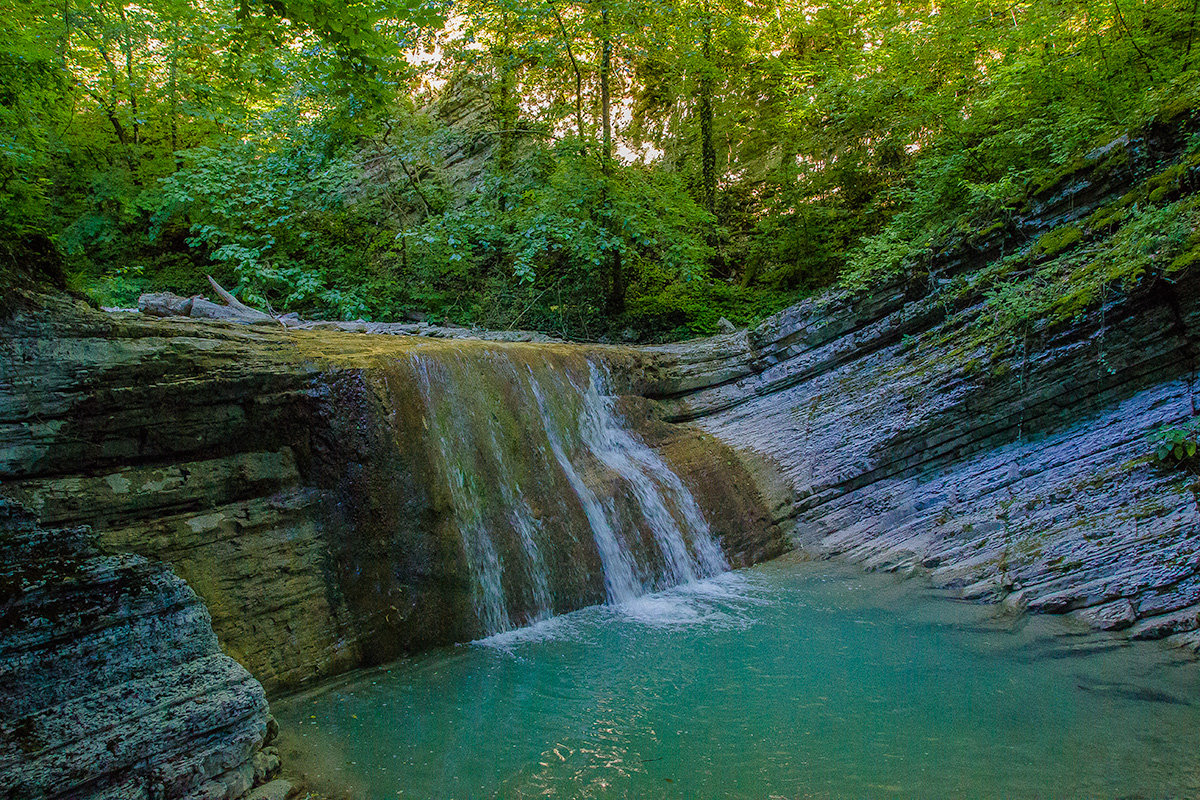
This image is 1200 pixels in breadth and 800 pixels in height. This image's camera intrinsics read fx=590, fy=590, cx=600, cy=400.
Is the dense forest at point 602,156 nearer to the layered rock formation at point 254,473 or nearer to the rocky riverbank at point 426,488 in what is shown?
the rocky riverbank at point 426,488

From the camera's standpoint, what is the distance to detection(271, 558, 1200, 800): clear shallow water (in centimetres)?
302

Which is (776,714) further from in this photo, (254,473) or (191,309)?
(191,309)

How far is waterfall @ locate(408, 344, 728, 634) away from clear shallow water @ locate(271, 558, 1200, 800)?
64 cm

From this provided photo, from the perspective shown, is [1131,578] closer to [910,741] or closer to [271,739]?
[910,741]

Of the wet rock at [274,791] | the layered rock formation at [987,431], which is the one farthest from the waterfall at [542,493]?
the wet rock at [274,791]

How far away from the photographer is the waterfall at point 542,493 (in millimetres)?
5688

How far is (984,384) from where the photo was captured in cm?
660

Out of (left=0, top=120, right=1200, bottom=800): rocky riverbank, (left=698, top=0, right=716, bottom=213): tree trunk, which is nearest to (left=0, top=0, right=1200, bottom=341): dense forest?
(left=698, top=0, right=716, bottom=213): tree trunk

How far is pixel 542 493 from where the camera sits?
251 inches

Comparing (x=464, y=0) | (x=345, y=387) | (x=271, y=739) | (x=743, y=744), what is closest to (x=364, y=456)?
(x=345, y=387)

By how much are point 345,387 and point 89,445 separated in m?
1.73

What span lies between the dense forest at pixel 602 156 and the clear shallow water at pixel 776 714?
160 inches

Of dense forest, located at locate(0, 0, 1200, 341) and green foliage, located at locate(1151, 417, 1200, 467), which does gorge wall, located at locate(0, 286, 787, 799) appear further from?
green foliage, located at locate(1151, 417, 1200, 467)

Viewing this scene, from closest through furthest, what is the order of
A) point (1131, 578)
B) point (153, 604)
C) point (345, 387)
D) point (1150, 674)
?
1. point (153, 604)
2. point (1150, 674)
3. point (1131, 578)
4. point (345, 387)
